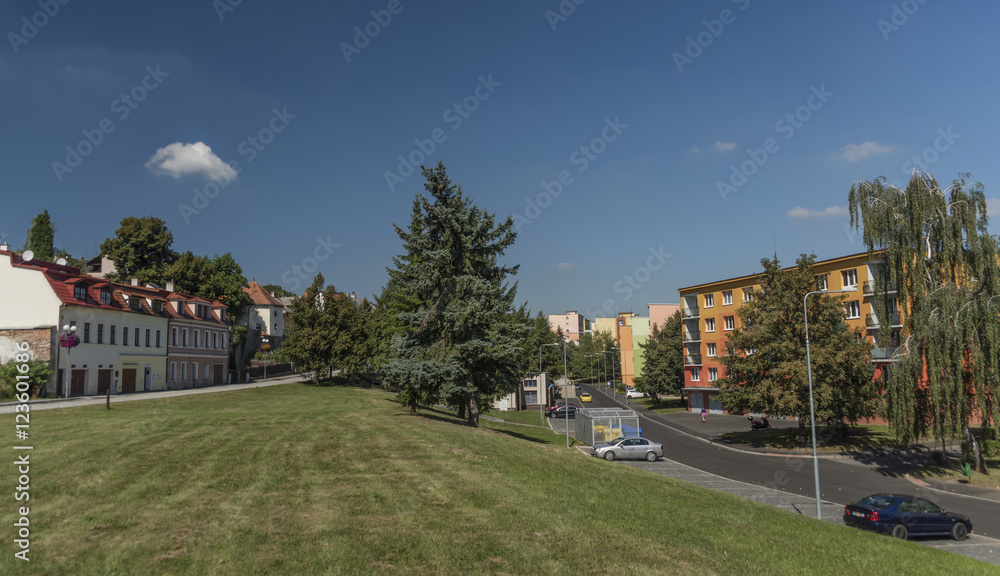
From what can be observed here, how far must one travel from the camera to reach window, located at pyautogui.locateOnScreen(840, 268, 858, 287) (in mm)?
52625

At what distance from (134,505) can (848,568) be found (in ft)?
48.5

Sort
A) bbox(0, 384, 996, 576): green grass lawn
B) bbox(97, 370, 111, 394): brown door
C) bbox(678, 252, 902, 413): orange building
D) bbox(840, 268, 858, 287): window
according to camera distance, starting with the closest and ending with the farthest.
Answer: bbox(0, 384, 996, 576): green grass lawn
bbox(97, 370, 111, 394): brown door
bbox(840, 268, 858, 287): window
bbox(678, 252, 902, 413): orange building

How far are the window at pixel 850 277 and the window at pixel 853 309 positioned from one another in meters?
1.86

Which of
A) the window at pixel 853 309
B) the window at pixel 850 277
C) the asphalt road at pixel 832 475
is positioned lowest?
the asphalt road at pixel 832 475

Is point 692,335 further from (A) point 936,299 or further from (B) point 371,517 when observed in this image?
(B) point 371,517

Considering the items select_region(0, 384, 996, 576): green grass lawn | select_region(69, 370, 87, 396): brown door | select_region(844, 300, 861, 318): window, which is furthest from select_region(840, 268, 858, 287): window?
select_region(69, 370, 87, 396): brown door

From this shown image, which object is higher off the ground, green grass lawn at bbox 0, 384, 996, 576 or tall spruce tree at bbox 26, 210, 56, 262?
tall spruce tree at bbox 26, 210, 56, 262

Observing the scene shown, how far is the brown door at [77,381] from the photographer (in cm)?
3972

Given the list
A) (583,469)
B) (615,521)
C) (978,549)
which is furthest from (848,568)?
(978,549)

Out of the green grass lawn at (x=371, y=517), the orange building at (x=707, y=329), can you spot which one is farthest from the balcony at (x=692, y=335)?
the green grass lawn at (x=371, y=517)

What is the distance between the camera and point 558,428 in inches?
2199

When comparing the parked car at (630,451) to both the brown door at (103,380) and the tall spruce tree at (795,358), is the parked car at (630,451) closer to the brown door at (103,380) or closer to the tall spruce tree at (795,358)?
the tall spruce tree at (795,358)

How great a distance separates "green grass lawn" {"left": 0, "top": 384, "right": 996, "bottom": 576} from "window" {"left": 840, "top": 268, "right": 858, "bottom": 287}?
43862mm

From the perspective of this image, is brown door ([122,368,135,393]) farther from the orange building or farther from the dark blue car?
the orange building
